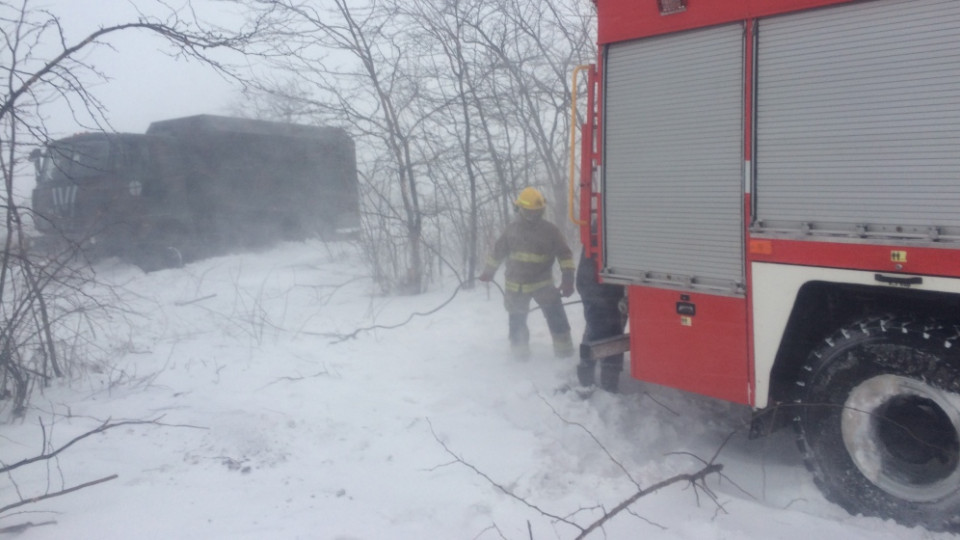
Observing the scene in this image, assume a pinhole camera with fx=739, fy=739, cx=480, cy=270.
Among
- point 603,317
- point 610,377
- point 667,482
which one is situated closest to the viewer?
point 667,482

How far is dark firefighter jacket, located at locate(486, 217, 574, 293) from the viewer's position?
655 cm

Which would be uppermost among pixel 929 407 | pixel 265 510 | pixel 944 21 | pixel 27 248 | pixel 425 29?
pixel 425 29

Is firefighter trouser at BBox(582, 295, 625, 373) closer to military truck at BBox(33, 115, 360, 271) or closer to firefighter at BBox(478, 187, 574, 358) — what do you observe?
firefighter at BBox(478, 187, 574, 358)

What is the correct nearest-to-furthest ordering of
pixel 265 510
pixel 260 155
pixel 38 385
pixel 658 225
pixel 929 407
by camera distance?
pixel 929 407 → pixel 265 510 → pixel 658 225 → pixel 38 385 → pixel 260 155

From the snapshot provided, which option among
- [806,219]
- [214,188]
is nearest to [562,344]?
[806,219]

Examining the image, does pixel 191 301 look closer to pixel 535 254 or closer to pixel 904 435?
pixel 535 254

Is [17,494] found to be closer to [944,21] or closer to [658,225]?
[658,225]

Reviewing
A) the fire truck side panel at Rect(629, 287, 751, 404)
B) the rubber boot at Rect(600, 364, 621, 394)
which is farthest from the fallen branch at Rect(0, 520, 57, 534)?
the rubber boot at Rect(600, 364, 621, 394)

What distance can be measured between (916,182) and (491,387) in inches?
130

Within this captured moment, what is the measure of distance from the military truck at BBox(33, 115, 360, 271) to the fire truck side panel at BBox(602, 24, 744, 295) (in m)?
6.39

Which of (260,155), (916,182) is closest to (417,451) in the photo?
(916,182)

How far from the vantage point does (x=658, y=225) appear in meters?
4.30

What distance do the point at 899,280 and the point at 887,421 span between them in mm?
763

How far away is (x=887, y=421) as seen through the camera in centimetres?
→ 359
